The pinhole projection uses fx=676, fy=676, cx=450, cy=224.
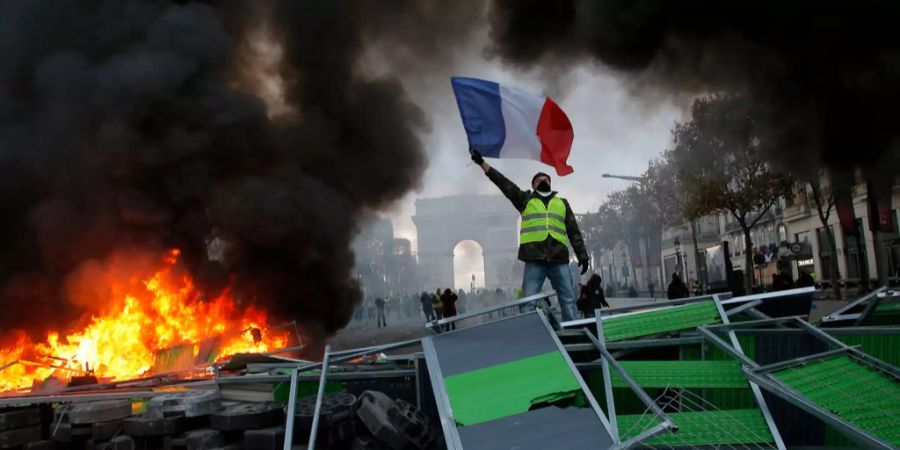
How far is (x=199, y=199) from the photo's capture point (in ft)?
45.9

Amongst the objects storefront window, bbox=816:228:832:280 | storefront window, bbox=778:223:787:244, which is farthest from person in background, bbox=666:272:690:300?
storefront window, bbox=778:223:787:244

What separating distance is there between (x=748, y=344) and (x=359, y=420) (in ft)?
7.53

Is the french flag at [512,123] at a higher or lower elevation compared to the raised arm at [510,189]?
higher

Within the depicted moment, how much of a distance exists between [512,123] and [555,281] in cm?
186

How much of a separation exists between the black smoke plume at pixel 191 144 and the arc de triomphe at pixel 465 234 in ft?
107

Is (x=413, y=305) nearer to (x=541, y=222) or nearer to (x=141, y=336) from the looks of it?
(x=141, y=336)

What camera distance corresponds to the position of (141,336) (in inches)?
491

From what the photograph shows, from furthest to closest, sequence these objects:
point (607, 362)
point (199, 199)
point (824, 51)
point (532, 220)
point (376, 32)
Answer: point (376, 32), point (199, 199), point (824, 51), point (532, 220), point (607, 362)

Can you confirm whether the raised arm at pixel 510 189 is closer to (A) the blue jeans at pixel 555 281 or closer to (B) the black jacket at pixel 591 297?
(A) the blue jeans at pixel 555 281

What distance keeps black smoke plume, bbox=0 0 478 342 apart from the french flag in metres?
8.26

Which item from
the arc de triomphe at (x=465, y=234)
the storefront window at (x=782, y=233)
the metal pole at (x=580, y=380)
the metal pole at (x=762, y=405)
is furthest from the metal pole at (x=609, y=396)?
the arc de triomphe at (x=465, y=234)

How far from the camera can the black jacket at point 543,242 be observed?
5473 millimetres

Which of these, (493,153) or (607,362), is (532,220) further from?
(607,362)

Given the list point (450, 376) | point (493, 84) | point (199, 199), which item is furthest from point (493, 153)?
point (199, 199)
